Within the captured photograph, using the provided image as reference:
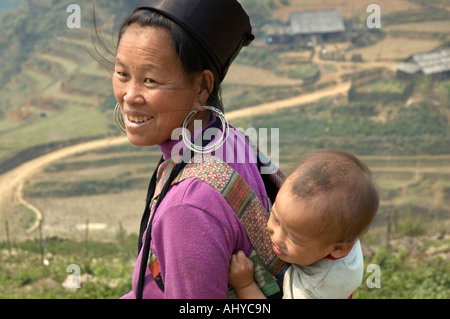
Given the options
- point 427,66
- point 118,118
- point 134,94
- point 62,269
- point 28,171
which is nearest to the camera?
point 134,94

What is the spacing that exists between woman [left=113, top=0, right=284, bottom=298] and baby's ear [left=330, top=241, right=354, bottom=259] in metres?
0.26

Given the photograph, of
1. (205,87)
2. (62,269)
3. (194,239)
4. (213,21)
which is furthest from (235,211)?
(62,269)

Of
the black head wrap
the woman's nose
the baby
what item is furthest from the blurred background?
the woman's nose

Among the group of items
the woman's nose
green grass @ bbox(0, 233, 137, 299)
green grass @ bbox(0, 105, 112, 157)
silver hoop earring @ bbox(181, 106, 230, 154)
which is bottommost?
green grass @ bbox(0, 233, 137, 299)

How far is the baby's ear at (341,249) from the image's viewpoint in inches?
68.2

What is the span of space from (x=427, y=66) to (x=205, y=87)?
15.8 m

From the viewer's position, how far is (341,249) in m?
1.75

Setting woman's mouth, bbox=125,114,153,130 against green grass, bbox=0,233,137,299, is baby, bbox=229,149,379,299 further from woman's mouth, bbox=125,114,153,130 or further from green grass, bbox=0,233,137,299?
green grass, bbox=0,233,137,299

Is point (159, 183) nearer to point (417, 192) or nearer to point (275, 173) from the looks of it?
point (275, 173)

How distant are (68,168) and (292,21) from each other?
10385 mm

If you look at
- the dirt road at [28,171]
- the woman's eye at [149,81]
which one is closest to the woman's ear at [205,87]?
the woman's eye at [149,81]

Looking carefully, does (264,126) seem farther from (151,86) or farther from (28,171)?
(151,86)

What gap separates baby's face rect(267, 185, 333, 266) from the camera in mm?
1679
